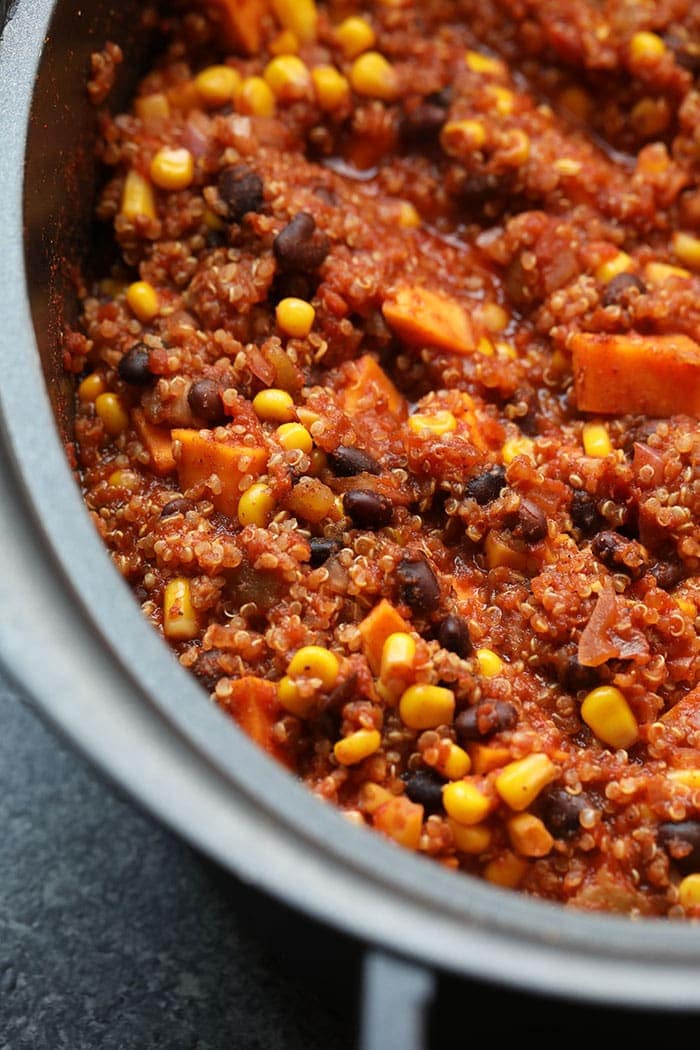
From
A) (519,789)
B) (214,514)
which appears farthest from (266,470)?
(519,789)

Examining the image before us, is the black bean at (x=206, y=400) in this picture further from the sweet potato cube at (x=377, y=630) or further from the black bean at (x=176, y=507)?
the sweet potato cube at (x=377, y=630)

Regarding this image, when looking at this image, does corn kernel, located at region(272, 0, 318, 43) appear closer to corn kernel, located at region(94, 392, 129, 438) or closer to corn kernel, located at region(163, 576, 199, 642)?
corn kernel, located at region(94, 392, 129, 438)

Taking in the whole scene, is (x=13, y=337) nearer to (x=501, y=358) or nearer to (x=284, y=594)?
(x=284, y=594)

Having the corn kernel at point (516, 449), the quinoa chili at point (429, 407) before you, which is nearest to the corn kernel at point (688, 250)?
the quinoa chili at point (429, 407)

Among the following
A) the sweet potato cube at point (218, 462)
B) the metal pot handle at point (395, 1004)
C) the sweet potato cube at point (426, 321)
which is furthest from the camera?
the sweet potato cube at point (426, 321)

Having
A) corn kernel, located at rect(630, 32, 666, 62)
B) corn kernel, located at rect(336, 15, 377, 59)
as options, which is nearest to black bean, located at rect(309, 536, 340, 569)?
corn kernel, located at rect(336, 15, 377, 59)

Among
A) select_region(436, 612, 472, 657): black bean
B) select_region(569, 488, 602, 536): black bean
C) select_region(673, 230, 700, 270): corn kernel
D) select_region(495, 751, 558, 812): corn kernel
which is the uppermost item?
select_region(673, 230, 700, 270): corn kernel
